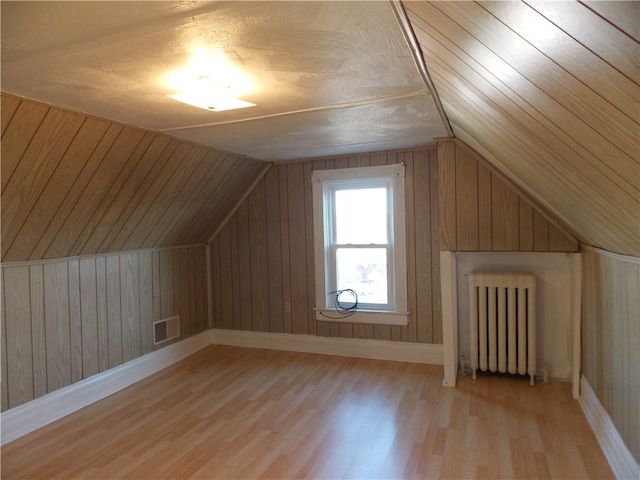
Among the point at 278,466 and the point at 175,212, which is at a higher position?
the point at 175,212

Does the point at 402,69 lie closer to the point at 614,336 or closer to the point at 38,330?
the point at 614,336

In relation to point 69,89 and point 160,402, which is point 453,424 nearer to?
point 160,402

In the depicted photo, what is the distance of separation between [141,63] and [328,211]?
9.36 ft

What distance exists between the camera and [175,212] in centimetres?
385

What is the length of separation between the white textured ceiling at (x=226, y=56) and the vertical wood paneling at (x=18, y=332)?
1.39 meters

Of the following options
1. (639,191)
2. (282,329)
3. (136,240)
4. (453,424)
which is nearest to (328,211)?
(282,329)

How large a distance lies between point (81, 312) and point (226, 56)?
2.67 m

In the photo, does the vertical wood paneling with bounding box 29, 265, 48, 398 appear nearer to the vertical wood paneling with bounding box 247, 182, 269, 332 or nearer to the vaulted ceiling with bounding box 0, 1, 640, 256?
the vaulted ceiling with bounding box 0, 1, 640, 256

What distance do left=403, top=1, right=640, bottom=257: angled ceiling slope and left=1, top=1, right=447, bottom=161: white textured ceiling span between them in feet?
0.75

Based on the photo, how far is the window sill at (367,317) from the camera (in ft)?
13.4

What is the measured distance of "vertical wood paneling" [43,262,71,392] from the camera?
10.1 feet

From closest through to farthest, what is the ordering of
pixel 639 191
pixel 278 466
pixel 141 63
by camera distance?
pixel 639 191 → pixel 141 63 → pixel 278 466

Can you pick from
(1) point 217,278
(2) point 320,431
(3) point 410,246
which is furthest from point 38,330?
(3) point 410,246

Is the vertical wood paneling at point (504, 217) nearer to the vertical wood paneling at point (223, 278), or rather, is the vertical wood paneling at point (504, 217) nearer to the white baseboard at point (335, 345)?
the white baseboard at point (335, 345)
